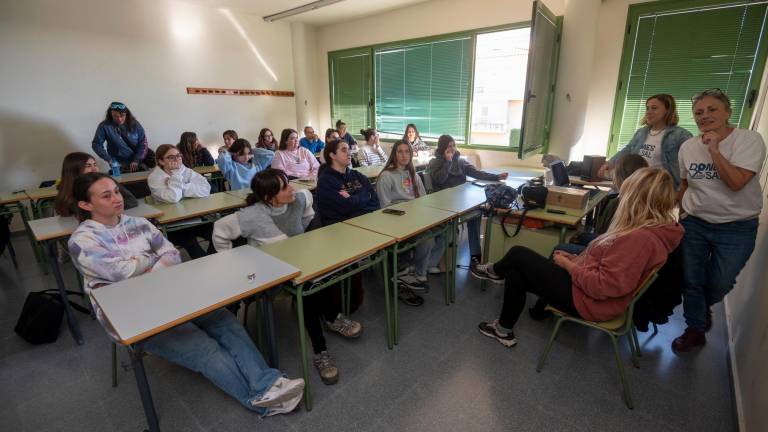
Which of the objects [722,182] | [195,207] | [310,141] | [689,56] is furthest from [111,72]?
[689,56]

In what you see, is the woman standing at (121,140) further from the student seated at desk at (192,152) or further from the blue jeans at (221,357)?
the blue jeans at (221,357)

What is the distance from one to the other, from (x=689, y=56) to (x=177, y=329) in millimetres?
5314

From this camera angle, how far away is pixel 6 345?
231 cm

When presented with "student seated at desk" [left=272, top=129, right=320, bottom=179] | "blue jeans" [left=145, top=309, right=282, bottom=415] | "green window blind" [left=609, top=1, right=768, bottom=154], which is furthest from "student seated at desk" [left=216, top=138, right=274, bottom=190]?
"green window blind" [left=609, top=1, right=768, bottom=154]

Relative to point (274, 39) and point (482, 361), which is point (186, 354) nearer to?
point (482, 361)

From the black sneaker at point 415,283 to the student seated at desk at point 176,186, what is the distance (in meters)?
1.58

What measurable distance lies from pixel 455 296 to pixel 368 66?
5173 mm

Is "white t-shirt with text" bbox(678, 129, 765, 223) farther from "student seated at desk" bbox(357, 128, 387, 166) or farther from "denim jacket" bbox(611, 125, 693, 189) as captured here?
"student seated at desk" bbox(357, 128, 387, 166)

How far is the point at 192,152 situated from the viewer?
507 centimetres

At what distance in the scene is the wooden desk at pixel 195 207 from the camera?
8.66 ft

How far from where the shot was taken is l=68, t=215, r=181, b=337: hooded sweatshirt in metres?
1.63

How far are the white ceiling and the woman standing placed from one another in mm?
2223

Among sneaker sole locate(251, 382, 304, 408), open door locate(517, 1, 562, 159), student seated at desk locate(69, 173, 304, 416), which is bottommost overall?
sneaker sole locate(251, 382, 304, 408)

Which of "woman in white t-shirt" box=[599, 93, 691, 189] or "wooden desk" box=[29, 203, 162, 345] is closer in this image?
"wooden desk" box=[29, 203, 162, 345]
